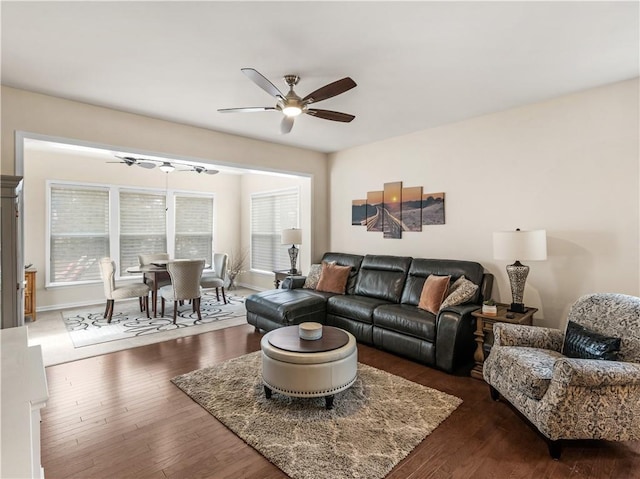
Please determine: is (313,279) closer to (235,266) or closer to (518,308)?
(518,308)

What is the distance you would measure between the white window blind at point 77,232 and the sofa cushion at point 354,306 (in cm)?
476

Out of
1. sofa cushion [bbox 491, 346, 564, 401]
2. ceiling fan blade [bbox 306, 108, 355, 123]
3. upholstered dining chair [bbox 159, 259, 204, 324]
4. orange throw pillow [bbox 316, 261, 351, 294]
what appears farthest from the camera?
upholstered dining chair [bbox 159, 259, 204, 324]

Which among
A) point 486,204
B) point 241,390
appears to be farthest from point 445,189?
point 241,390

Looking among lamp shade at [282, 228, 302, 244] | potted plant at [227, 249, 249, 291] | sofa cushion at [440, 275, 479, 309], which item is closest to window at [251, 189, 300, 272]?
potted plant at [227, 249, 249, 291]

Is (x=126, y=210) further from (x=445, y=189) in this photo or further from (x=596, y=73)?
(x=596, y=73)

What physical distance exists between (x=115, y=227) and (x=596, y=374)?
7197 millimetres

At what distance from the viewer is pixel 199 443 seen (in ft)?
7.28

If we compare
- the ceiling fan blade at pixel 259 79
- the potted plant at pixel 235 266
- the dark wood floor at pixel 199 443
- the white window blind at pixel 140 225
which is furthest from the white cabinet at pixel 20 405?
the potted plant at pixel 235 266

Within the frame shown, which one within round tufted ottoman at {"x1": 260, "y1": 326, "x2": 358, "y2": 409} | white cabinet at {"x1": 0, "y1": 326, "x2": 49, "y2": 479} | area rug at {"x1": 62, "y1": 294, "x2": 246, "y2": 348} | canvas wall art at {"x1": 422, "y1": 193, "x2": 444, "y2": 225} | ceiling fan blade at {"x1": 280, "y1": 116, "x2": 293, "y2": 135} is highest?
ceiling fan blade at {"x1": 280, "y1": 116, "x2": 293, "y2": 135}

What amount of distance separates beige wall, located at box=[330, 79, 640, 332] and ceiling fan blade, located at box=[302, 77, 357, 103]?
89.7 inches

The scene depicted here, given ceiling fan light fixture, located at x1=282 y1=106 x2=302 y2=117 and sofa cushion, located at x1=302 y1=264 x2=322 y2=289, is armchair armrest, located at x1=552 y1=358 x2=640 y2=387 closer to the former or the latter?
ceiling fan light fixture, located at x1=282 y1=106 x2=302 y2=117

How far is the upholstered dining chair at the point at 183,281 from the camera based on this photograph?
4.95 m

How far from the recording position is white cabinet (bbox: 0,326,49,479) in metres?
0.80

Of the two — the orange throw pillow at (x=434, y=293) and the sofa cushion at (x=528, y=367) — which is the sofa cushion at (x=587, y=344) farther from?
the orange throw pillow at (x=434, y=293)
